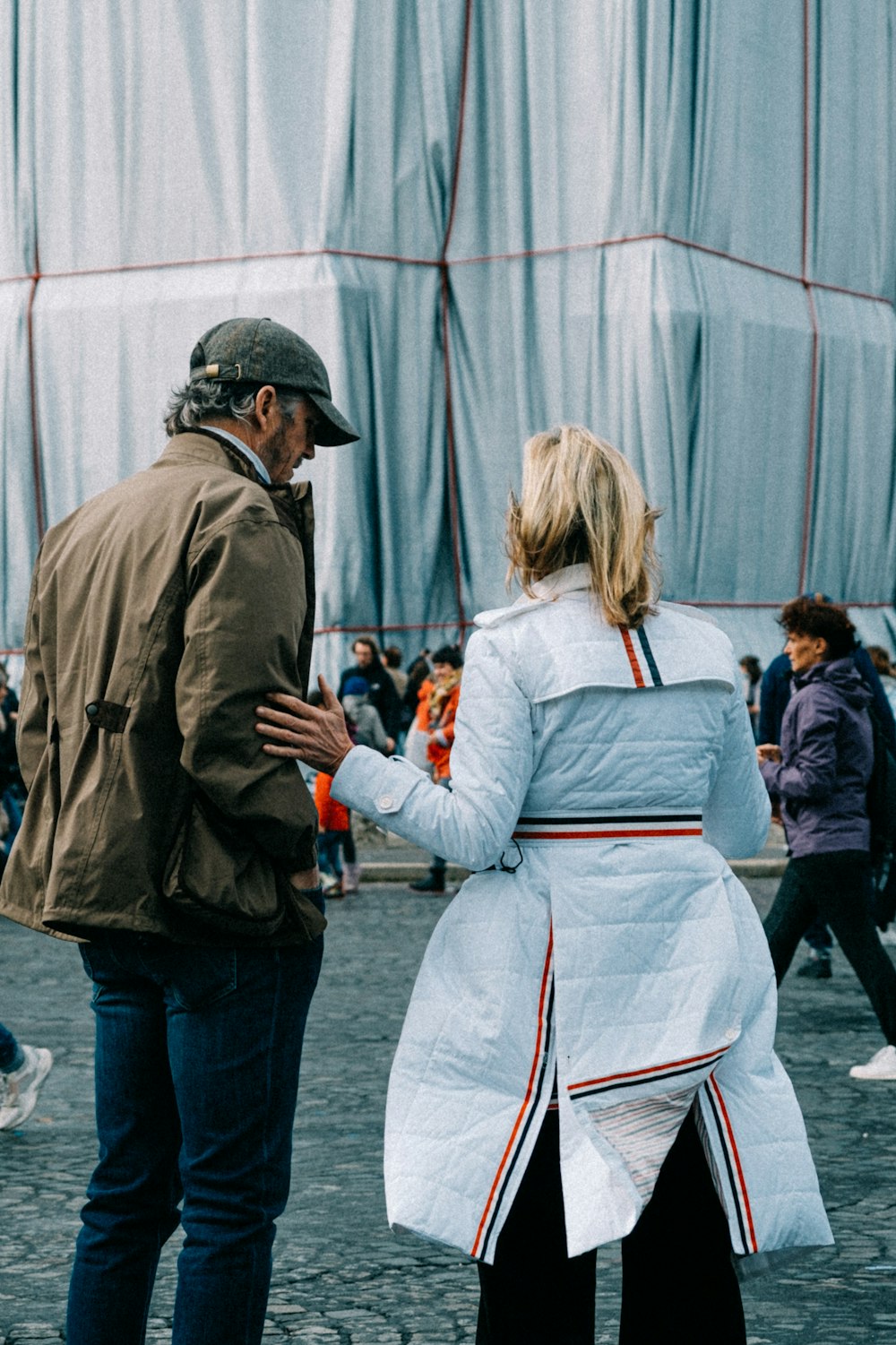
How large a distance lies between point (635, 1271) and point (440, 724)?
9856 mm

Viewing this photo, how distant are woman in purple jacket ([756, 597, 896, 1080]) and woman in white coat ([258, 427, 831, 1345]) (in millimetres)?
4048

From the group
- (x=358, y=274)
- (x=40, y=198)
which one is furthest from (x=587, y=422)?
(x=40, y=198)

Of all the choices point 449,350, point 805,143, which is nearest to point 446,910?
point 449,350

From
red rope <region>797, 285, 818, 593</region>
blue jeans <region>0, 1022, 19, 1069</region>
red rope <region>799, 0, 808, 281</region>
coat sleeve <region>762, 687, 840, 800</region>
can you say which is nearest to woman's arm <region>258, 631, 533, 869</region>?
blue jeans <region>0, 1022, 19, 1069</region>

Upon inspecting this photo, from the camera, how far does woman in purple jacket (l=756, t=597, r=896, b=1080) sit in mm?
7074

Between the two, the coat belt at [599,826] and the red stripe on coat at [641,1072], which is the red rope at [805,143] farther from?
the red stripe on coat at [641,1072]

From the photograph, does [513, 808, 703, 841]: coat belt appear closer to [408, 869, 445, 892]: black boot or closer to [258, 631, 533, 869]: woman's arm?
[258, 631, 533, 869]: woman's arm

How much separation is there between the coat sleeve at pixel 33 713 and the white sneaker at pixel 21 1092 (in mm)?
2965

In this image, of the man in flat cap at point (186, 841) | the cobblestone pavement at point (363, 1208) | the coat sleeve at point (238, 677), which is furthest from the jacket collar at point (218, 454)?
the cobblestone pavement at point (363, 1208)

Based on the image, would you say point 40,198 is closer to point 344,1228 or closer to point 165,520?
point 344,1228

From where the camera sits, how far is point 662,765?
2953 mm

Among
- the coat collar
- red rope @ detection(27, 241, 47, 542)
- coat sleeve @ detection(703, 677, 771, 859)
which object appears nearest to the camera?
the coat collar

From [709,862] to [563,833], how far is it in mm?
228

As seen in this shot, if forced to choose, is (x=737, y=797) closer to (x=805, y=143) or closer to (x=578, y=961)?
(x=578, y=961)
